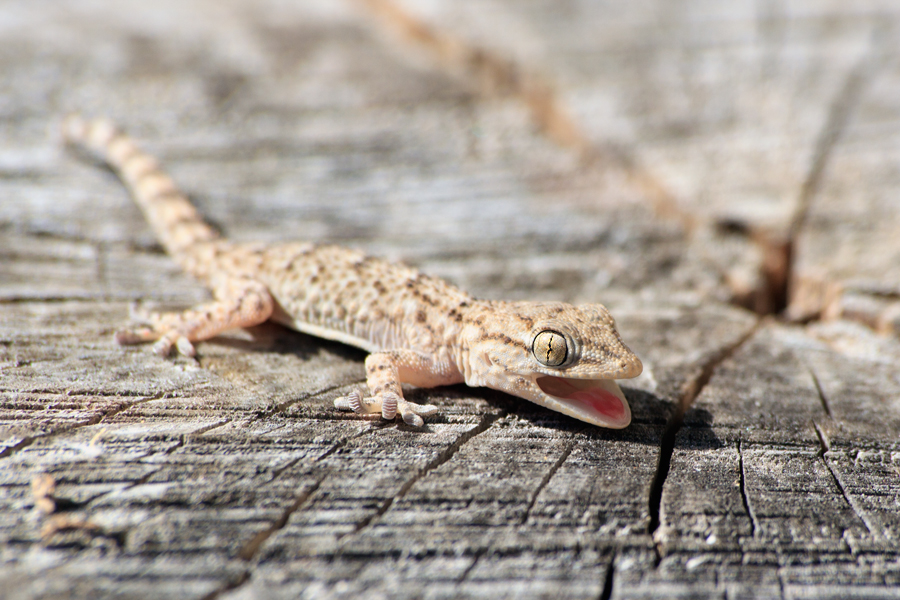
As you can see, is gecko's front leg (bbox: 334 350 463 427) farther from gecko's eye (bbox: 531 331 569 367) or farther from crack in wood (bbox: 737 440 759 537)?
crack in wood (bbox: 737 440 759 537)

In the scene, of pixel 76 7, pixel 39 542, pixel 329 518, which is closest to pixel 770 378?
pixel 329 518

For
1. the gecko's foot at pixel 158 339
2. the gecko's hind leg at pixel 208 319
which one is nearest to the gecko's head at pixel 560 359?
the gecko's hind leg at pixel 208 319

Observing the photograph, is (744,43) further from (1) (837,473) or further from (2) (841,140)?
(1) (837,473)

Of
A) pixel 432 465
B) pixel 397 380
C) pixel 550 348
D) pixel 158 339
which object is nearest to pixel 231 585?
pixel 432 465

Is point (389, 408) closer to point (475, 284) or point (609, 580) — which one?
point (609, 580)

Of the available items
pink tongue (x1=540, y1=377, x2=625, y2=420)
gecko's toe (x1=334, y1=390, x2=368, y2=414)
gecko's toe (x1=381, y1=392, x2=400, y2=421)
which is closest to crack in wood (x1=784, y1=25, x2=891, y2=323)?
pink tongue (x1=540, y1=377, x2=625, y2=420)

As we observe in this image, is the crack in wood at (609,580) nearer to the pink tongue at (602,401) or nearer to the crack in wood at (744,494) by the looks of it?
the crack in wood at (744,494)
